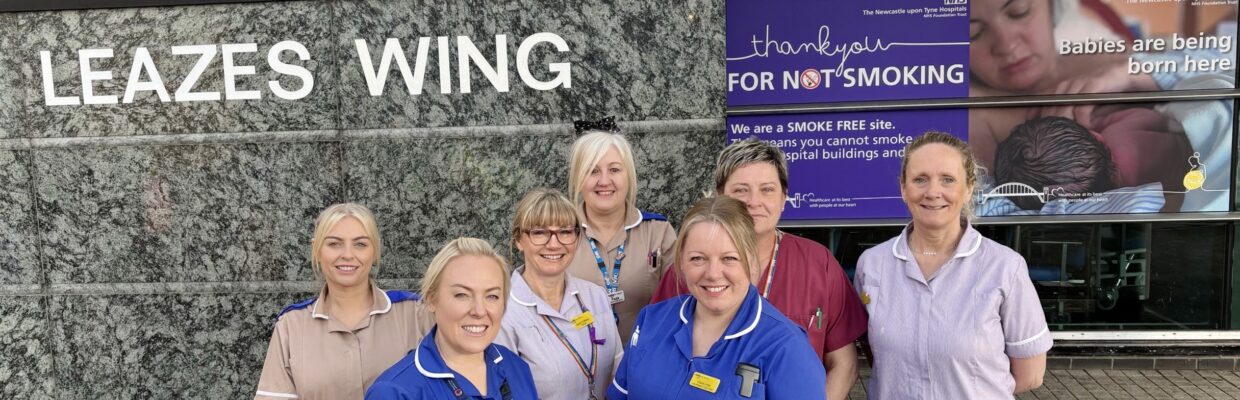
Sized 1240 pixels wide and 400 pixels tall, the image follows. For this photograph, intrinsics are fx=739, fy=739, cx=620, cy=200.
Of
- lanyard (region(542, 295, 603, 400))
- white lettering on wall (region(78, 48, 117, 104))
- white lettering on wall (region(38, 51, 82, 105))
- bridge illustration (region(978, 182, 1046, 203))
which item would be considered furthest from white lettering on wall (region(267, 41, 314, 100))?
bridge illustration (region(978, 182, 1046, 203))

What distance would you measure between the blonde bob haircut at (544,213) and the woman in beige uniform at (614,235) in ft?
1.33

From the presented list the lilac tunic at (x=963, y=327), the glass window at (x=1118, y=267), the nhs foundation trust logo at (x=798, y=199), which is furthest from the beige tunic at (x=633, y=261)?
the glass window at (x=1118, y=267)

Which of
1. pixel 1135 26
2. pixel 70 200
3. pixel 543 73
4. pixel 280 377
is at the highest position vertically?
pixel 1135 26

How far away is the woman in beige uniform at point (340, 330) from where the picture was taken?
2484 millimetres

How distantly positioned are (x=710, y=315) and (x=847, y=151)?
10.8 feet

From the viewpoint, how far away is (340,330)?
2.54m

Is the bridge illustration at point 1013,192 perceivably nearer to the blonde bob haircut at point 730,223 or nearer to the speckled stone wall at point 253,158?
the speckled stone wall at point 253,158

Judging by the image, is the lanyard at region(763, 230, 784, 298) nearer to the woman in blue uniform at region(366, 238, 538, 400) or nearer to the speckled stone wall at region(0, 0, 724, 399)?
the woman in blue uniform at region(366, 238, 538, 400)

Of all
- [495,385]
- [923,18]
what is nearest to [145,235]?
[495,385]

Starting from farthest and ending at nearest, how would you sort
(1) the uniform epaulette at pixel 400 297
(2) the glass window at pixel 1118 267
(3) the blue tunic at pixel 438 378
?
(2) the glass window at pixel 1118 267
(1) the uniform epaulette at pixel 400 297
(3) the blue tunic at pixel 438 378

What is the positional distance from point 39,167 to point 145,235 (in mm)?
718

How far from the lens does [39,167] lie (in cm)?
423

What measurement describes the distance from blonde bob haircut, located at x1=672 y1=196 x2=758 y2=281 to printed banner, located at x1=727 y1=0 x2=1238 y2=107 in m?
3.21

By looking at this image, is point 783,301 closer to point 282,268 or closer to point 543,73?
point 543,73
